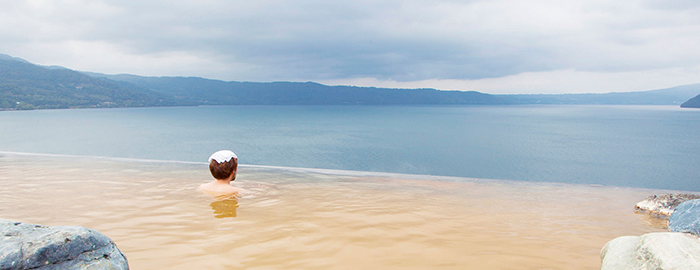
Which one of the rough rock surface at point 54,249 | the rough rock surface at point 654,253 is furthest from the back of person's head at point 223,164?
the rough rock surface at point 654,253

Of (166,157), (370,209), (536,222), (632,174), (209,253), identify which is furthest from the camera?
(166,157)

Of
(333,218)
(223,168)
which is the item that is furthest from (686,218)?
(223,168)

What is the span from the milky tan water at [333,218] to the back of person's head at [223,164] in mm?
905

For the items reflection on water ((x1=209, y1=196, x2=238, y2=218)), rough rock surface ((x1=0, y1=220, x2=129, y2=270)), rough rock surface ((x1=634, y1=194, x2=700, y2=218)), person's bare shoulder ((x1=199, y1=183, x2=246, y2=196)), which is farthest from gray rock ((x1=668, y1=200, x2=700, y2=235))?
person's bare shoulder ((x1=199, y1=183, x2=246, y2=196))

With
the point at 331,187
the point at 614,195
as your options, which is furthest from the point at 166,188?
the point at 614,195

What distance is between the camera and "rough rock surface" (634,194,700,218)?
9461mm

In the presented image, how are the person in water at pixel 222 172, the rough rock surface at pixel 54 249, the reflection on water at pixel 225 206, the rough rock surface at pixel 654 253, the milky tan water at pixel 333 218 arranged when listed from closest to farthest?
the rough rock surface at pixel 54 249, the rough rock surface at pixel 654 253, the milky tan water at pixel 333 218, the reflection on water at pixel 225 206, the person in water at pixel 222 172

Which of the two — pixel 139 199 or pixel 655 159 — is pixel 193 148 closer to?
pixel 139 199

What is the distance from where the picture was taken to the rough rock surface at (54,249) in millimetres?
3613

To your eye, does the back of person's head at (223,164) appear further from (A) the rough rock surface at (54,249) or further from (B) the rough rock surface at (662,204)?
(B) the rough rock surface at (662,204)

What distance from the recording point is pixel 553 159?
39156mm

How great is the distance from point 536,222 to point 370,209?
3824 millimetres

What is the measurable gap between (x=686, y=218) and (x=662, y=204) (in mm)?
3168

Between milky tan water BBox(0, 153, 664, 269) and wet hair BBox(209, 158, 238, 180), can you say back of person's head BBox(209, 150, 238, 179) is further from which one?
milky tan water BBox(0, 153, 664, 269)
